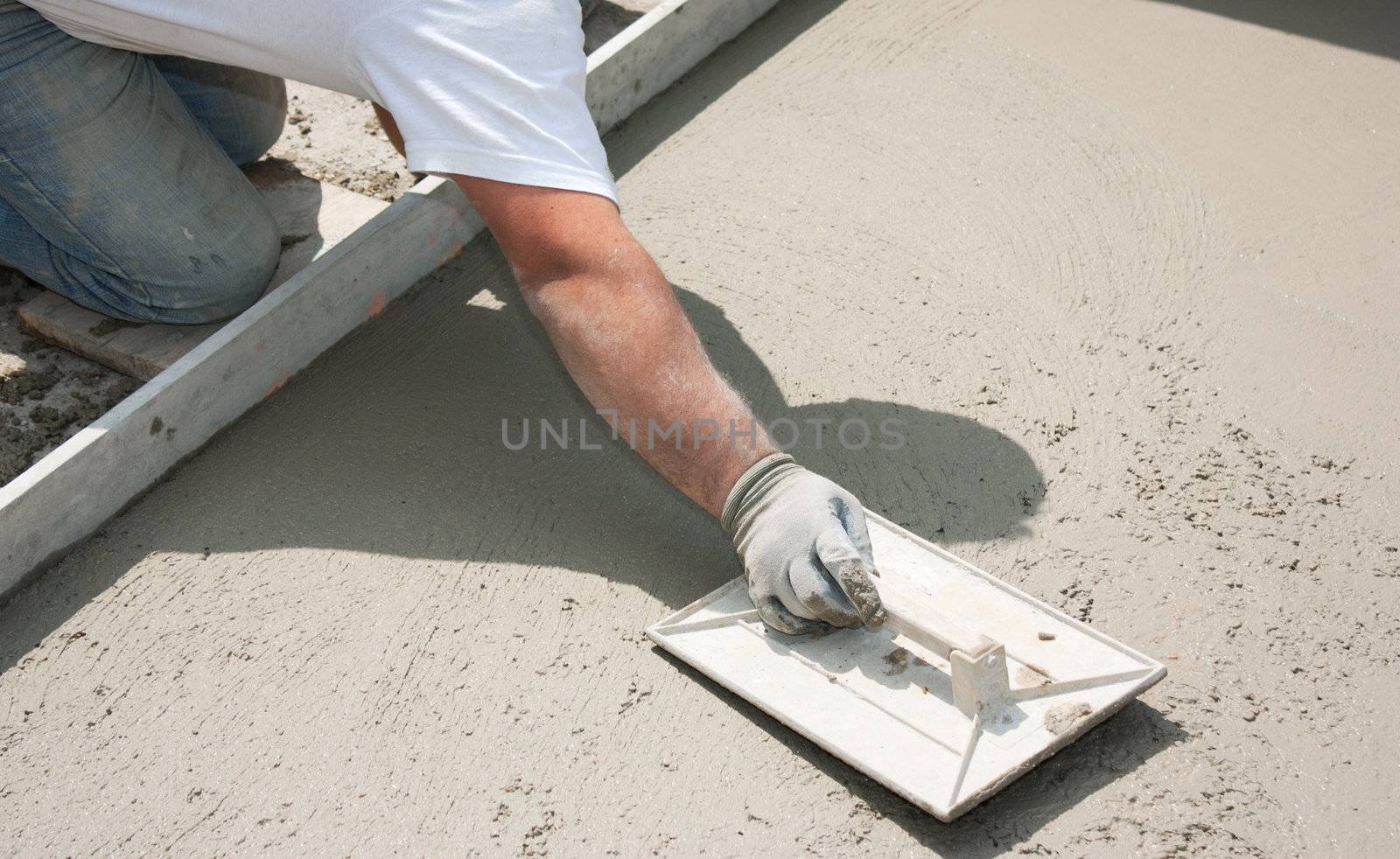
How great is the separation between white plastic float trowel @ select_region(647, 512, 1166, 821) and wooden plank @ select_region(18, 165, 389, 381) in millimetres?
1385

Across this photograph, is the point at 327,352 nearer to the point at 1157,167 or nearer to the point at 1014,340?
the point at 1014,340

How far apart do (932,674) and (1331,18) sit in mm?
2491

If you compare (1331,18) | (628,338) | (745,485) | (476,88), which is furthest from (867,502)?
(1331,18)

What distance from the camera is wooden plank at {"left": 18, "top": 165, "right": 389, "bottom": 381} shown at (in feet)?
8.79

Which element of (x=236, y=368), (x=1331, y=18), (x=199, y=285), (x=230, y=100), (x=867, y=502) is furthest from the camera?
(x=1331, y=18)

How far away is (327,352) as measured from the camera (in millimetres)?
A: 2705

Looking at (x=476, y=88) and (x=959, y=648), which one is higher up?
(x=476, y=88)

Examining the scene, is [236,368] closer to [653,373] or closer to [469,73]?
[469,73]

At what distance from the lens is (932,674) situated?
1932 millimetres

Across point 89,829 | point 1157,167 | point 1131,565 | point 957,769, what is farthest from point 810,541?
point 1157,167

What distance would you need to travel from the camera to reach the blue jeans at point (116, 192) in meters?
2.45

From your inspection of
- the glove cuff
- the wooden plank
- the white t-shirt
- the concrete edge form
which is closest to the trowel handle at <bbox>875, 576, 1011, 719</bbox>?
the glove cuff

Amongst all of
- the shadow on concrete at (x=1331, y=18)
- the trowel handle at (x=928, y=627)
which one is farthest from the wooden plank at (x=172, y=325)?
the shadow on concrete at (x=1331, y=18)

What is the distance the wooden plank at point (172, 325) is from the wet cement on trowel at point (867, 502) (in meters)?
0.29
